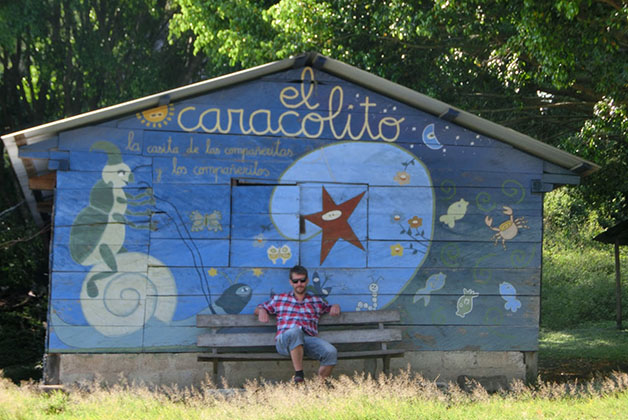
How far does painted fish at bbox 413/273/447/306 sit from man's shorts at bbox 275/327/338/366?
1382 millimetres

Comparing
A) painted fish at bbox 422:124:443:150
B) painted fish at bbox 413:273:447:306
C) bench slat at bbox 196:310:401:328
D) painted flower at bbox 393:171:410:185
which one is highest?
painted fish at bbox 422:124:443:150

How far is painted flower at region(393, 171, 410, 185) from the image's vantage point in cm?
918

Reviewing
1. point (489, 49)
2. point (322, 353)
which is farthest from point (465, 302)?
point (489, 49)

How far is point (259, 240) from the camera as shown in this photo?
8891 millimetres

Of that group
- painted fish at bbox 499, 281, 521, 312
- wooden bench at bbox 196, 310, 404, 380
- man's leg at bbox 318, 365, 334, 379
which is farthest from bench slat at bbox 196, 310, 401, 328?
painted fish at bbox 499, 281, 521, 312

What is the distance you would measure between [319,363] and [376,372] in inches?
28.4

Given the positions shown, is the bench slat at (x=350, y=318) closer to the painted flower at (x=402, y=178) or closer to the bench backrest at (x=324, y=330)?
the bench backrest at (x=324, y=330)

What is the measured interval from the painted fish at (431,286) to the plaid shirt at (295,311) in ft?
4.24

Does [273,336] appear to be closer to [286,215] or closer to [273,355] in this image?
[273,355]

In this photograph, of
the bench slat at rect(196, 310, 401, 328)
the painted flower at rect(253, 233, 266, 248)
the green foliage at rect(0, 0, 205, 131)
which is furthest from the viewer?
the green foliage at rect(0, 0, 205, 131)

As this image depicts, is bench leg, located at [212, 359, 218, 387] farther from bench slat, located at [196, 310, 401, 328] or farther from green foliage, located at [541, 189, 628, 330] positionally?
green foliage, located at [541, 189, 628, 330]

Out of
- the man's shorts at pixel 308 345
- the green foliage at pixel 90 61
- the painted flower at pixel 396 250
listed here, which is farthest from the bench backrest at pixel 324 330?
the green foliage at pixel 90 61

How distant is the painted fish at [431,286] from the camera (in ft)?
30.1

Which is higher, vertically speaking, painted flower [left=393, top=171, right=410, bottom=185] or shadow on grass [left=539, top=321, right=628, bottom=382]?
painted flower [left=393, top=171, right=410, bottom=185]
